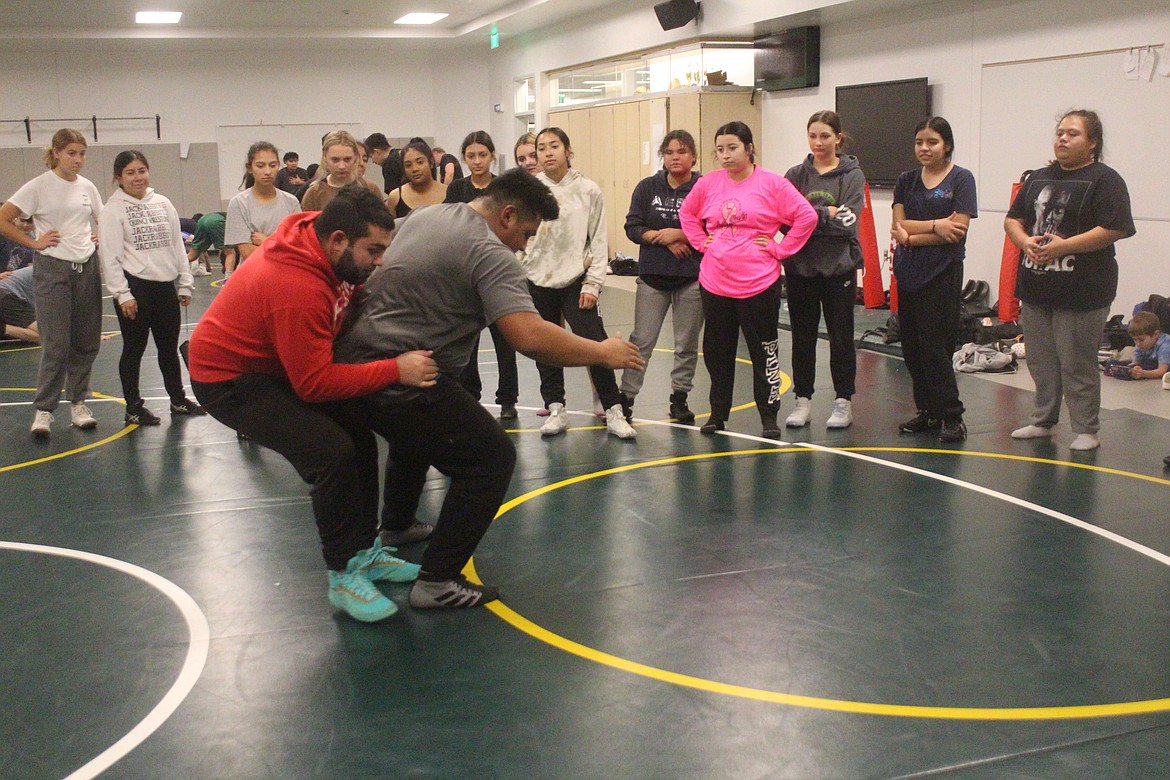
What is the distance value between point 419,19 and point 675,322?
44.8ft

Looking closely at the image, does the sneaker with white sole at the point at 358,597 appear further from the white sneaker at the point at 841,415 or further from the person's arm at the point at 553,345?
the white sneaker at the point at 841,415

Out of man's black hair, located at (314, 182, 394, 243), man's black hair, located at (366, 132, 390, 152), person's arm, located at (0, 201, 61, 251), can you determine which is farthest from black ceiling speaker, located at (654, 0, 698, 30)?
man's black hair, located at (314, 182, 394, 243)

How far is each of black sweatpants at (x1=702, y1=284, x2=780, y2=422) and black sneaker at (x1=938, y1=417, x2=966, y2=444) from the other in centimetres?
89

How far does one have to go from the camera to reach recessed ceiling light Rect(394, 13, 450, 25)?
1770cm

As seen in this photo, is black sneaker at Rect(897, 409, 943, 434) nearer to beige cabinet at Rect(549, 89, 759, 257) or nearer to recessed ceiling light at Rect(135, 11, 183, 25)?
beige cabinet at Rect(549, 89, 759, 257)

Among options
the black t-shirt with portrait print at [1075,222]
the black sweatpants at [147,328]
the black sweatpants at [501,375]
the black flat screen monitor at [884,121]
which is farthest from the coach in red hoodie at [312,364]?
the black flat screen monitor at [884,121]

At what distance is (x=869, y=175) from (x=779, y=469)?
7.05 m

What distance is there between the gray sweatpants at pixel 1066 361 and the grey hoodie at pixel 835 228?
0.97 m

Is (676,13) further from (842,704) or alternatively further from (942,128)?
(842,704)

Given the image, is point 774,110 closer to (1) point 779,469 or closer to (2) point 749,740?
(1) point 779,469

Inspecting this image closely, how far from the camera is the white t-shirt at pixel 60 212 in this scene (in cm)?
612

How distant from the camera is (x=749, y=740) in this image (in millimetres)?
2752

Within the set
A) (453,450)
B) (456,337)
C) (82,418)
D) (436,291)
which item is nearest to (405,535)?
(453,450)

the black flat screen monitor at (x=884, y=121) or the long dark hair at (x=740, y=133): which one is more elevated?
the black flat screen monitor at (x=884, y=121)
